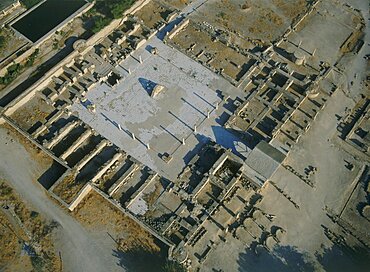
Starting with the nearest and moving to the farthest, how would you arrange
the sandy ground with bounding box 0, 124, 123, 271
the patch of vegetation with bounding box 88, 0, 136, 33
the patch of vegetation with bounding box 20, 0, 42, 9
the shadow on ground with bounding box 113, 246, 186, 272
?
the shadow on ground with bounding box 113, 246, 186, 272 < the sandy ground with bounding box 0, 124, 123, 271 < the patch of vegetation with bounding box 88, 0, 136, 33 < the patch of vegetation with bounding box 20, 0, 42, 9

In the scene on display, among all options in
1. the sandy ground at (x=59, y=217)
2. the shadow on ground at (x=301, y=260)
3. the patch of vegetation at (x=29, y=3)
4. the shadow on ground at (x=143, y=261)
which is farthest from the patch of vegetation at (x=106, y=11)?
the shadow on ground at (x=301, y=260)

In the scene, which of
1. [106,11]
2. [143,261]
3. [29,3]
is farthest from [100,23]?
[143,261]

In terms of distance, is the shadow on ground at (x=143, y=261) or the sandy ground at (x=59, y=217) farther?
the sandy ground at (x=59, y=217)

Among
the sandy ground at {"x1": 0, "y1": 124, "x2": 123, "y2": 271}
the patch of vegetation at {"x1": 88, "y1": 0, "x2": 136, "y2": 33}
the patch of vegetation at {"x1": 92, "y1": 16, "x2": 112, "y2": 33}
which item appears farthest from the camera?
the patch of vegetation at {"x1": 88, "y1": 0, "x2": 136, "y2": 33}

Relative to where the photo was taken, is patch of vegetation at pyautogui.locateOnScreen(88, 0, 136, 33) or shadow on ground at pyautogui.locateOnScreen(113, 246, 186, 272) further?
patch of vegetation at pyautogui.locateOnScreen(88, 0, 136, 33)

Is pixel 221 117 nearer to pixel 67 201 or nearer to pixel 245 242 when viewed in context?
pixel 245 242

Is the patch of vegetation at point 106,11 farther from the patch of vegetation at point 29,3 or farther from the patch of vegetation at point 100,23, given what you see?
the patch of vegetation at point 29,3

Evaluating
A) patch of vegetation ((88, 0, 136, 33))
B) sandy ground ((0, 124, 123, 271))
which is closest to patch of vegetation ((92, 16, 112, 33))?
patch of vegetation ((88, 0, 136, 33))

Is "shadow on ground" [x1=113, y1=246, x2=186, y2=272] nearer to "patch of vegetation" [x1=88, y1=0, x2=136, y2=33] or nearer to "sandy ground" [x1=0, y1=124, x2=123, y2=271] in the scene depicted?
"sandy ground" [x1=0, y1=124, x2=123, y2=271]

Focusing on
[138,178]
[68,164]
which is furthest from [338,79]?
[68,164]

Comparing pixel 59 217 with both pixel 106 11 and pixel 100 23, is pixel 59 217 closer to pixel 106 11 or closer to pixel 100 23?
pixel 100 23

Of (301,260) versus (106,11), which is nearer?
(301,260)
